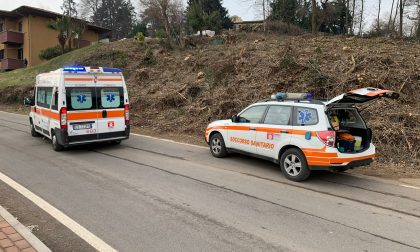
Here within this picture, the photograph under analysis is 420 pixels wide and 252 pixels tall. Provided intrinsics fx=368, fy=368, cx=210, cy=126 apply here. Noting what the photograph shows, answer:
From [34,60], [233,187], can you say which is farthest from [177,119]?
[34,60]

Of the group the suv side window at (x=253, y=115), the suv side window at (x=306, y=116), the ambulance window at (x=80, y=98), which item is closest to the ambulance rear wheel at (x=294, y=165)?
the suv side window at (x=306, y=116)

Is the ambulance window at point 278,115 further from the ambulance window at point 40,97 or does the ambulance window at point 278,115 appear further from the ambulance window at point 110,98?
the ambulance window at point 40,97

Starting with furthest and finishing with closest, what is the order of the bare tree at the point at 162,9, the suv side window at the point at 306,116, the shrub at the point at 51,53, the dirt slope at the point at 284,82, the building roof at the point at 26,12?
the building roof at the point at 26,12 → the shrub at the point at 51,53 → the bare tree at the point at 162,9 → the dirt slope at the point at 284,82 → the suv side window at the point at 306,116

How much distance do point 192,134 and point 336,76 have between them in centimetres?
573

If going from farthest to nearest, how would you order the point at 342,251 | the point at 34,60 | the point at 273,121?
the point at 34,60
the point at 273,121
the point at 342,251

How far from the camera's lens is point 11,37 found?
41781 millimetres

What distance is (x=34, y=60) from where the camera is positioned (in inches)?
1630

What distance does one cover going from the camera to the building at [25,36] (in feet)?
136

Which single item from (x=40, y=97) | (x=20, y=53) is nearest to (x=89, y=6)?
(x=20, y=53)

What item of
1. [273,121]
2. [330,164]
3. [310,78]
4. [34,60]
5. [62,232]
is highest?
[34,60]

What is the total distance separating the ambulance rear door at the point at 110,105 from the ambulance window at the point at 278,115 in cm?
484

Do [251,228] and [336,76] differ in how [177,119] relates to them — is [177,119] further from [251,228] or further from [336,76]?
[251,228]

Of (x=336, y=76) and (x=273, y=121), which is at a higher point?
(x=336, y=76)

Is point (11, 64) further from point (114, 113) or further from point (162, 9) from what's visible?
point (114, 113)
